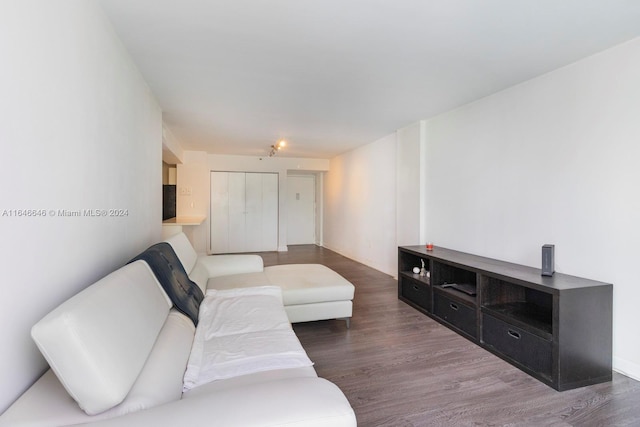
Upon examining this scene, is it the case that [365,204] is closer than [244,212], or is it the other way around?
[365,204]

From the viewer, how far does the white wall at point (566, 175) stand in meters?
2.11

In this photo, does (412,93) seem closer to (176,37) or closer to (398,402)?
(176,37)

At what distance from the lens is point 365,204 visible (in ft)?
19.3

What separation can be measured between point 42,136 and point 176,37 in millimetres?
1245

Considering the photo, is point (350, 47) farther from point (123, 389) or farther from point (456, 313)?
point (456, 313)

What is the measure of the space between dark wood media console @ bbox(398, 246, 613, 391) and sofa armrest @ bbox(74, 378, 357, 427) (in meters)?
1.88

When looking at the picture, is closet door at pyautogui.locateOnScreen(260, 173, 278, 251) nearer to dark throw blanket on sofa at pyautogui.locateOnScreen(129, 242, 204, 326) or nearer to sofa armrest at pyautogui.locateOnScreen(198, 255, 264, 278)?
sofa armrest at pyautogui.locateOnScreen(198, 255, 264, 278)

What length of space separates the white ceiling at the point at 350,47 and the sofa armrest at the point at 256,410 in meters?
1.88

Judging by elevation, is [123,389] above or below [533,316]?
above

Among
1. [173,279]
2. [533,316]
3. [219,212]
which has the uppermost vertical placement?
[219,212]

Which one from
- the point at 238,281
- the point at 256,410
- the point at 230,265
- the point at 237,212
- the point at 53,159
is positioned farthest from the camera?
the point at 237,212

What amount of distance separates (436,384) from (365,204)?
4.06 metres

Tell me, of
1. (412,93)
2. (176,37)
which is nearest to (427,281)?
(412,93)

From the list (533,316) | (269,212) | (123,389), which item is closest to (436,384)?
(533,316)
